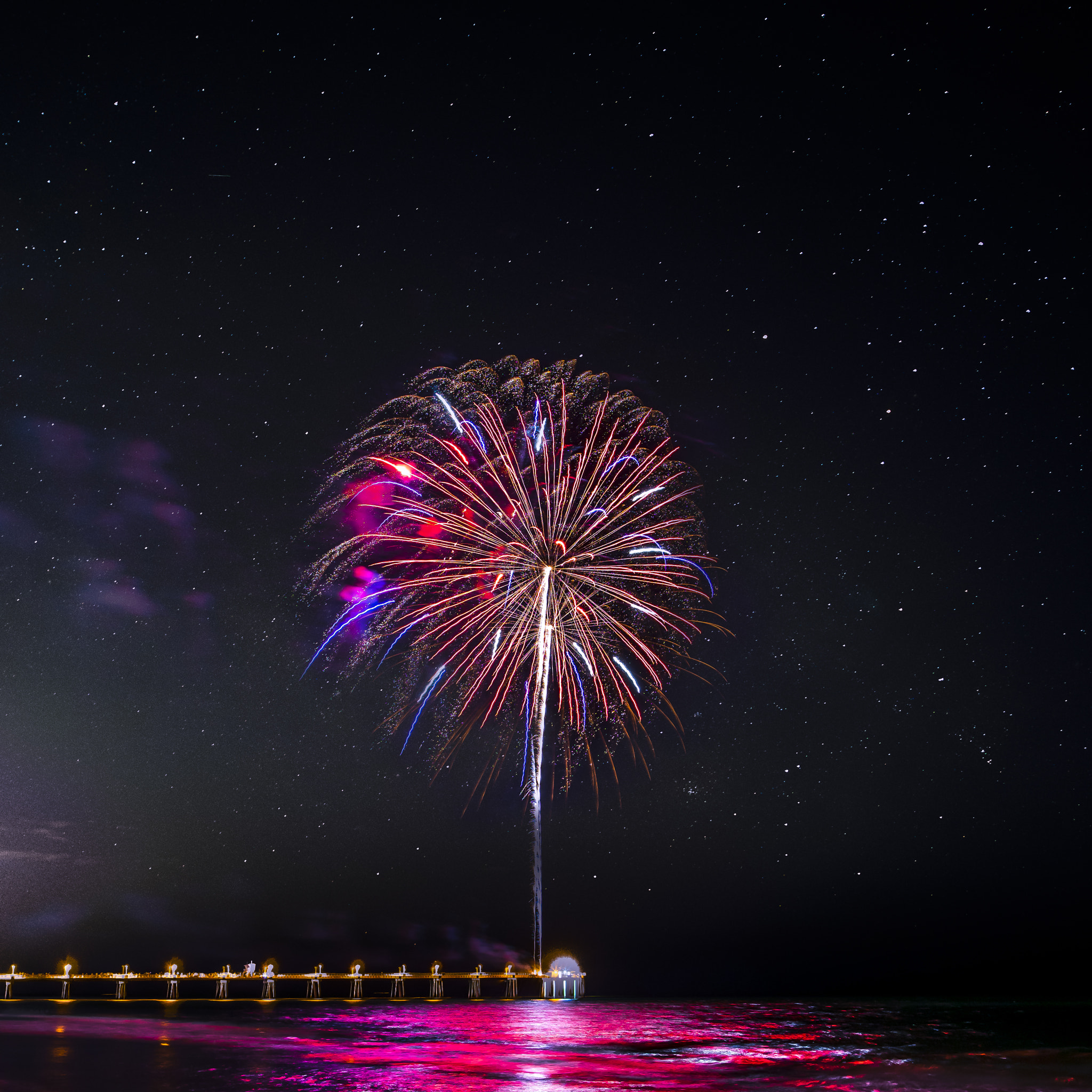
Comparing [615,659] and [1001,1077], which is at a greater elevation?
[615,659]

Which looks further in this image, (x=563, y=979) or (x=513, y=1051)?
(x=563, y=979)

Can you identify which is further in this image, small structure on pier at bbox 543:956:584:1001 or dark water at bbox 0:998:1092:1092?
small structure on pier at bbox 543:956:584:1001

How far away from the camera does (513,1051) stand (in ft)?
89.9

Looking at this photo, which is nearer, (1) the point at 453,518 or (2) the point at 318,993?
(1) the point at 453,518

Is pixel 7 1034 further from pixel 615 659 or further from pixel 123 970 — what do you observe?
pixel 123 970

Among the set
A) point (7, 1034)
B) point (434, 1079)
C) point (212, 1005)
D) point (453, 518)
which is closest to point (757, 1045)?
point (434, 1079)

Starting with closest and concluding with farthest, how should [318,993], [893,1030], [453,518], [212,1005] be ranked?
1. [453,518]
2. [893,1030]
3. [212,1005]
4. [318,993]

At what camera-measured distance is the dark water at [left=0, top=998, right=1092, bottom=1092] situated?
66.3 ft

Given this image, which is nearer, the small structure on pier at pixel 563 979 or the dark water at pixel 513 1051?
the dark water at pixel 513 1051

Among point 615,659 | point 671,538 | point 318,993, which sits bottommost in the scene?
point 318,993

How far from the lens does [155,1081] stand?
62.2 feet

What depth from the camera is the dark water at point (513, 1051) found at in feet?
66.3

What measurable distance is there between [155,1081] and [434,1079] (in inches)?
218

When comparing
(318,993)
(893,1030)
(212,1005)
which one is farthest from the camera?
(318,993)
